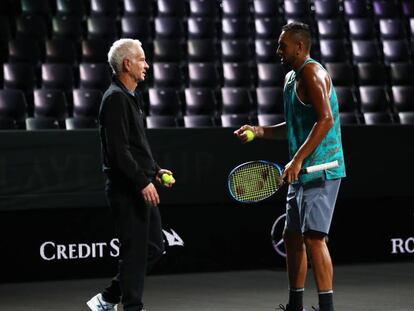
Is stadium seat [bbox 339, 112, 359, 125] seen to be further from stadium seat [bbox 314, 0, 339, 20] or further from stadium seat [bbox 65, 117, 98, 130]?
stadium seat [bbox 65, 117, 98, 130]

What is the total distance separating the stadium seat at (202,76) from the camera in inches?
474

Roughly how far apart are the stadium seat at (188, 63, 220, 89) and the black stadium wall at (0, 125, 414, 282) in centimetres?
319

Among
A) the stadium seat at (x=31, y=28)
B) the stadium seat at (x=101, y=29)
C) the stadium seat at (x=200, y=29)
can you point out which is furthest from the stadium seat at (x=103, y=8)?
the stadium seat at (x=200, y=29)

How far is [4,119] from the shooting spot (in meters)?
10.1

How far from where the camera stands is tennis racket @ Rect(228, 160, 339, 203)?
234 inches

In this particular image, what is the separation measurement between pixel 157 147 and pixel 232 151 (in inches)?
28.4

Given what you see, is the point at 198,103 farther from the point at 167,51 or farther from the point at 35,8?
the point at 35,8

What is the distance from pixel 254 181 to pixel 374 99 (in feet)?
20.9

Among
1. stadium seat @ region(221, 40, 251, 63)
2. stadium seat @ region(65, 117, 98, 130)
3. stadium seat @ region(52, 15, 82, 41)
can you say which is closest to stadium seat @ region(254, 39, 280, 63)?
stadium seat @ region(221, 40, 251, 63)

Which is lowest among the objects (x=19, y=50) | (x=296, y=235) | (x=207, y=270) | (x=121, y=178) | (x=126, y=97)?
(x=207, y=270)

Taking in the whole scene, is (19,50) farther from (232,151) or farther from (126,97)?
(126,97)

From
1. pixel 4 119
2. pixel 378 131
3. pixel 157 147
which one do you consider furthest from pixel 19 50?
pixel 378 131

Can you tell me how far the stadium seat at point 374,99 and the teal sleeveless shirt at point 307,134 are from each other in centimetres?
628

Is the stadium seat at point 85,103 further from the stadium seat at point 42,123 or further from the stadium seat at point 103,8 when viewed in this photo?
the stadium seat at point 103,8
